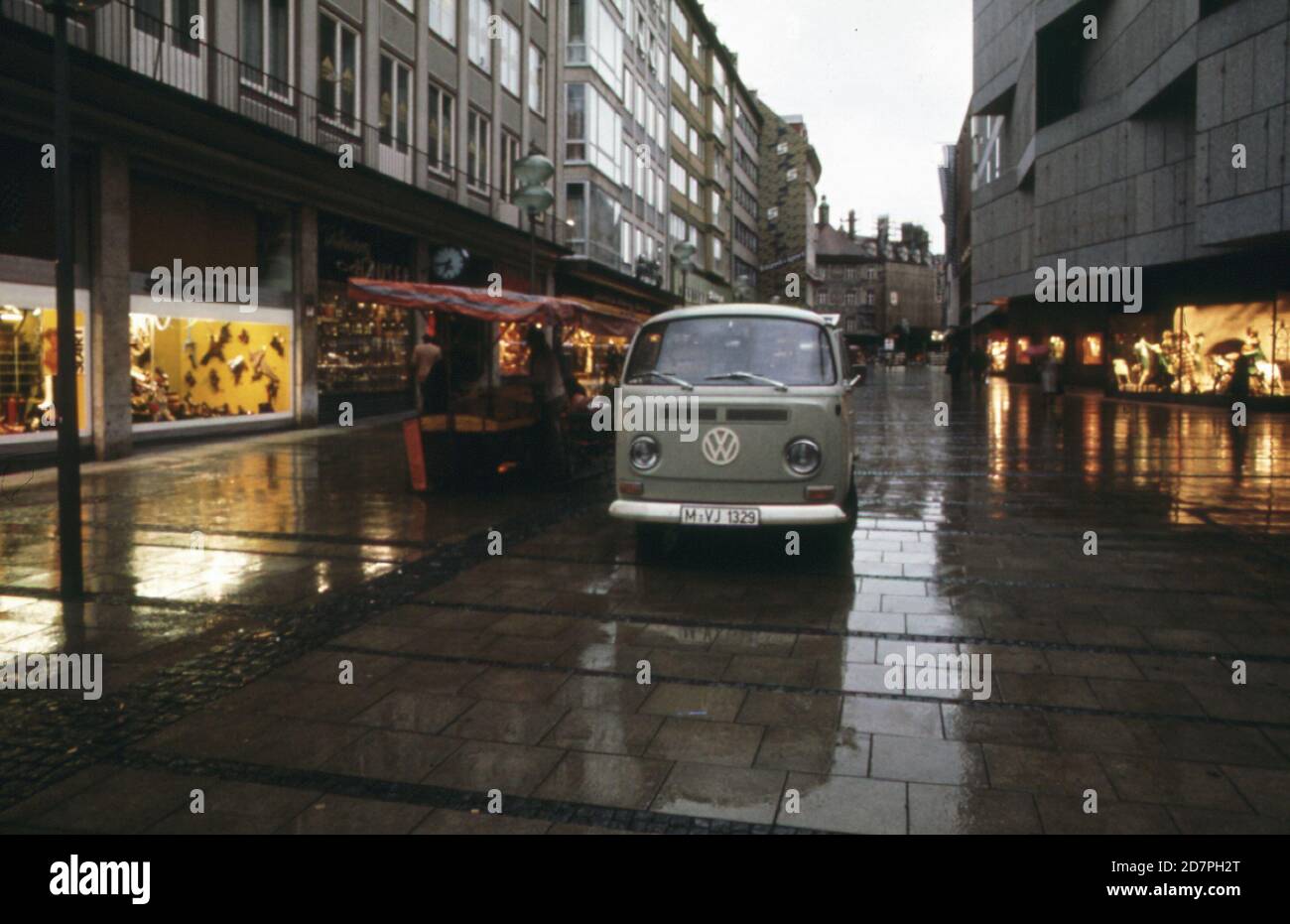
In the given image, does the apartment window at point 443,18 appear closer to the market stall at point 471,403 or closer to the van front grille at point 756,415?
the market stall at point 471,403

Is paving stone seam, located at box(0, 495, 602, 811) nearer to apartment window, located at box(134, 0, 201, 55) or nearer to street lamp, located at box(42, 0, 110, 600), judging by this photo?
street lamp, located at box(42, 0, 110, 600)

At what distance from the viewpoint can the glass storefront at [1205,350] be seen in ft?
90.8

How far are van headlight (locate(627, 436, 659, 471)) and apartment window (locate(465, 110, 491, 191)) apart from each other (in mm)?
21096

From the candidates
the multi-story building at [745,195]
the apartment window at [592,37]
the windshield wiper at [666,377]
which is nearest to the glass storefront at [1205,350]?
the windshield wiper at [666,377]

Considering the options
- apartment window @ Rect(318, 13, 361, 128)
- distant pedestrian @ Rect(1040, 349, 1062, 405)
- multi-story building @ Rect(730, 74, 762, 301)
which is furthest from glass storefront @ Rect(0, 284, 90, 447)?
multi-story building @ Rect(730, 74, 762, 301)

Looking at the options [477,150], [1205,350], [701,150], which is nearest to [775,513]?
[477,150]

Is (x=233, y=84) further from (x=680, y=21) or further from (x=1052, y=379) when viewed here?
(x=680, y=21)

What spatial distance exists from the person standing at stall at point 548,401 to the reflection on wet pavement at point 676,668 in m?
1.82

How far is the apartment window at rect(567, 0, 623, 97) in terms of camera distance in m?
37.5

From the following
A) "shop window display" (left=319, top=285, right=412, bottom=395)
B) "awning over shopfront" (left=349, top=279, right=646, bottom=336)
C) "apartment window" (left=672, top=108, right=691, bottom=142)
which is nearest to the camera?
"awning over shopfront" (left=349, top=279, right=646, bottom=336)

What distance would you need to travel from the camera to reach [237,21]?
17.8 metres

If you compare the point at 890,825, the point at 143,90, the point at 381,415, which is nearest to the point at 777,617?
the point at 890,825

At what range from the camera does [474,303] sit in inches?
456
